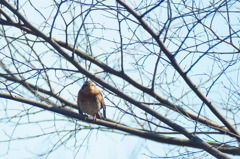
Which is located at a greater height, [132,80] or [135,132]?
[132,80]

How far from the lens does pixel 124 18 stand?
11.2ft

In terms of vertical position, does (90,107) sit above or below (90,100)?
below

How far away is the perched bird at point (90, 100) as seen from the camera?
580 centimetres

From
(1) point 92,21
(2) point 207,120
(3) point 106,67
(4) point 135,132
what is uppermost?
(1) point 92,21

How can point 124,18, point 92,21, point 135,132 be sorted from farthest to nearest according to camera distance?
point 92,21 → point 135,132 → point 124,18

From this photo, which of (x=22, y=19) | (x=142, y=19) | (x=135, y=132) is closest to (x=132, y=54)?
(x=142, y=19)

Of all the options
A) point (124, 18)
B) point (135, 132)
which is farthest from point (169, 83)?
point (124, 18)

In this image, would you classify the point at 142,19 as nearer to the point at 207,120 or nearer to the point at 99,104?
the point at 207,120

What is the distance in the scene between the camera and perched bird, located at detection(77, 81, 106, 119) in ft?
19.0

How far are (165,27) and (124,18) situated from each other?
376mm

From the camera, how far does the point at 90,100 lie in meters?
5.98

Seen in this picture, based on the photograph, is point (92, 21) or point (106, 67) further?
point (92, 21)

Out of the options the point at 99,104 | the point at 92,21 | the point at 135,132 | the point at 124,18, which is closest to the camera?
the point at 124,18

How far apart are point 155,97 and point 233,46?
2.90 ft
